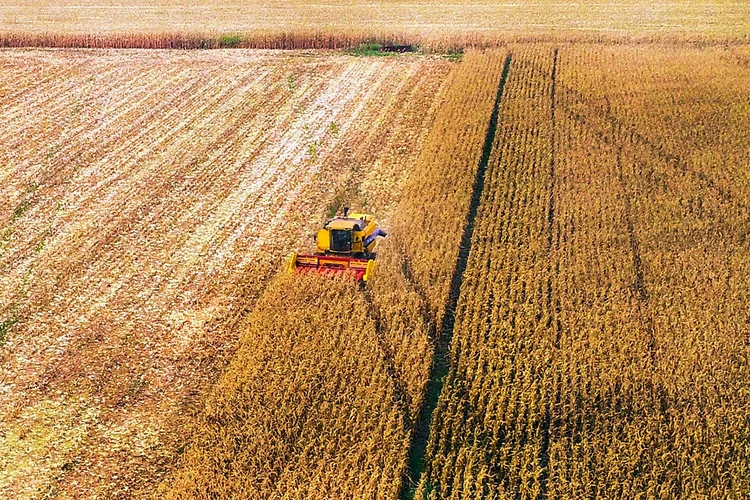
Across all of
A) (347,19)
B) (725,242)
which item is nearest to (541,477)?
(725,242)

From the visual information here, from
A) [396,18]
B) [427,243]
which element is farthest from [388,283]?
[396,18]

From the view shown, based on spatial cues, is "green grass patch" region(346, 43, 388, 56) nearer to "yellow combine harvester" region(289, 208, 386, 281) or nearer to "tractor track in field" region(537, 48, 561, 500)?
"tractor track in field" region(537, 48, 561, 500)

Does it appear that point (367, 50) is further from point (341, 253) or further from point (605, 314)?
point (605, 314)

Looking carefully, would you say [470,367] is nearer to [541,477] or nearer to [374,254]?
[541,477]

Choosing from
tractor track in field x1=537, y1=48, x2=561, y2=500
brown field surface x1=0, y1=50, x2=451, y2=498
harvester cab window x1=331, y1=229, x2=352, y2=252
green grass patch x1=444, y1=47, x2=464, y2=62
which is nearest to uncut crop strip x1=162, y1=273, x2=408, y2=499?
brown field surface x1=0, y1=50, x2=451, y2=498

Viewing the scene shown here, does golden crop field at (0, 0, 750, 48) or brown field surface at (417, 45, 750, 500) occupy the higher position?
golden crop field at (0, 0, 750, 48)

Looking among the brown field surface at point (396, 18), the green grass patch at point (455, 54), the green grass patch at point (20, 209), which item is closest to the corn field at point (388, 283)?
the green grass patch at point (20, 209)
